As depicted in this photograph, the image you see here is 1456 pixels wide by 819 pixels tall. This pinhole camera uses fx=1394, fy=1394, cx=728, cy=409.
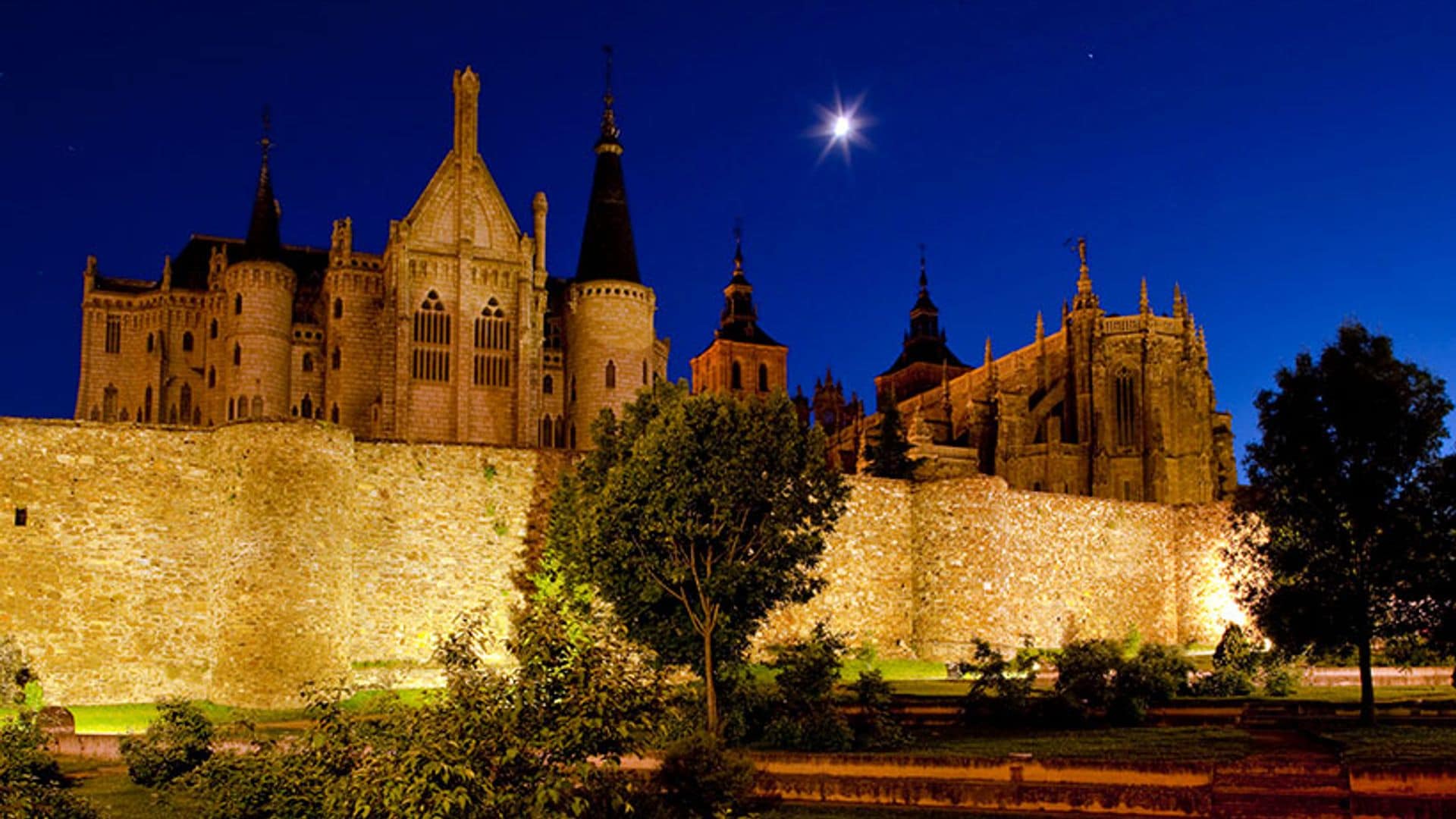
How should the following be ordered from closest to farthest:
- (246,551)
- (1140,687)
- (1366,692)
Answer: (1366,692) → (1140,687) → (246,551)

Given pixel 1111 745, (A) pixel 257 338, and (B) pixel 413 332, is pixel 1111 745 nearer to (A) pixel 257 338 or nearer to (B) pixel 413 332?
(B) pixel 413 332

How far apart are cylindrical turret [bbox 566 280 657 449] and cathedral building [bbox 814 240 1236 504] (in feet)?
52.9

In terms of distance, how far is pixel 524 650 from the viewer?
1459 centimetres

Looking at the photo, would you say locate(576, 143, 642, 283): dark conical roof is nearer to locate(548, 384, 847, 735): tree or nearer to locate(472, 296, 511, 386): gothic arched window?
locate(472, 296, 511, 386): gothic arched window

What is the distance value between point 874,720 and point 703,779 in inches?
324

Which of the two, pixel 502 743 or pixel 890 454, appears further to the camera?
pixel 890 454

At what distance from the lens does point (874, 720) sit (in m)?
25.5

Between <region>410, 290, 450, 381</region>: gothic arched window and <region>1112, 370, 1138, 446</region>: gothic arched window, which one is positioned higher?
<region>410, 290, 450, 381</region>: gothic arched window

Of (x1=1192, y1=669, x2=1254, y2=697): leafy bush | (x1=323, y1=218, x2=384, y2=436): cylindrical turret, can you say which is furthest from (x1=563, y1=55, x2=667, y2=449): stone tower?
(x1=1192, y1=669, x2=1254, y2=697): leafy bush

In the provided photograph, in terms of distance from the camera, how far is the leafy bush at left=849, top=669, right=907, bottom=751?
24.8 meters

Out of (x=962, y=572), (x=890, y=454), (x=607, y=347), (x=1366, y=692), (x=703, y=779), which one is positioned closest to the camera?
(x=703, y=779)

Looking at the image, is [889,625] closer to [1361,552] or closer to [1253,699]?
[1253,699]

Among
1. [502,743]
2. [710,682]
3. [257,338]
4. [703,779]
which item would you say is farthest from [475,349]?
[502,743]

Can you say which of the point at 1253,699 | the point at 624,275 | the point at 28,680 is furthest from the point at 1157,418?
the point at 28,680
